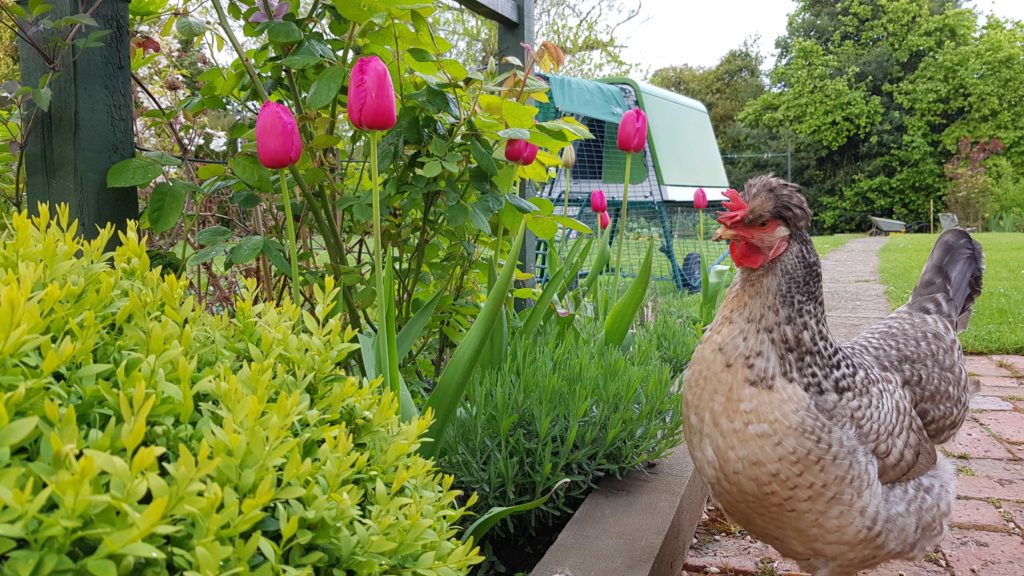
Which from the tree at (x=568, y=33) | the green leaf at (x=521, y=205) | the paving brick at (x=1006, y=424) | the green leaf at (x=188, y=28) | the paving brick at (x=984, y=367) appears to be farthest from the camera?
the tree at (x=568, y=33)

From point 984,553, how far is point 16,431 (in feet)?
9.06

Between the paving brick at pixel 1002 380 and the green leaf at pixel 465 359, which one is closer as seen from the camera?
the green leaf at pixel 465 359

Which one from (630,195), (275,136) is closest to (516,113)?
(275,136)

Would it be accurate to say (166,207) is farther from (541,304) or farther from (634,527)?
(634,527)

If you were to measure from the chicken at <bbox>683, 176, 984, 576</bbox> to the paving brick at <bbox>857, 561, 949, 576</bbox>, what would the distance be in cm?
41

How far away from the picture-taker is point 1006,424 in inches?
138

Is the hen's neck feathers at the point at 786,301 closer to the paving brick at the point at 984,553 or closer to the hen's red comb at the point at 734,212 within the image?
the hen's red comb at the point at 734,212

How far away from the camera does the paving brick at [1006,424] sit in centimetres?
335

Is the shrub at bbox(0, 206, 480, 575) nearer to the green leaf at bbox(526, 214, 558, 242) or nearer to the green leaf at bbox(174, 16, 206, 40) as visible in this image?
the green leaf at bbox(174, 16, 206, 40)

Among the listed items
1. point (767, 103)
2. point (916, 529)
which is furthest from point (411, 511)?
point (767, 103)

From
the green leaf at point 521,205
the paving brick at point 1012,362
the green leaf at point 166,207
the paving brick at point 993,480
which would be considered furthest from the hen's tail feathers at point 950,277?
the green leaf at point 166,207

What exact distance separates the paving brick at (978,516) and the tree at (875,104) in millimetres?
24509

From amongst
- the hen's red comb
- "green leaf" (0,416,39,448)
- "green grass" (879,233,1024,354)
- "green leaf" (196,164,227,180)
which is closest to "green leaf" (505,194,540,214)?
the hen's red comb

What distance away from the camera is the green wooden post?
4.97 ft
